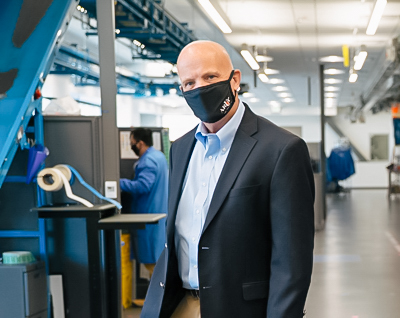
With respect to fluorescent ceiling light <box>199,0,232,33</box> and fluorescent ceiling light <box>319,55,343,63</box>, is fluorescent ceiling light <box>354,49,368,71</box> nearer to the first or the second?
fluorescent ceiling light <box>319,55,343,63</box>

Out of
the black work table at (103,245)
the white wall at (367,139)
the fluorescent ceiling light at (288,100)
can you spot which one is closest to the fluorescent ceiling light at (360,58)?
the black work table at (103,245)

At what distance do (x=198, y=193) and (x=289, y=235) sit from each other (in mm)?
301

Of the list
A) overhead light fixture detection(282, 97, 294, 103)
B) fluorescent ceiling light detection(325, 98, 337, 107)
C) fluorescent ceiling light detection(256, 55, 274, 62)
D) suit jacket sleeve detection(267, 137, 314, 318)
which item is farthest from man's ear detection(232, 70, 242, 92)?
overhead light fixture detection(282, 97, 294, 103)

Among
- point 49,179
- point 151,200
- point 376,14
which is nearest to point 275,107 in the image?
point 376,14

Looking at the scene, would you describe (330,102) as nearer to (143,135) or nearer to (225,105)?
(143,135)

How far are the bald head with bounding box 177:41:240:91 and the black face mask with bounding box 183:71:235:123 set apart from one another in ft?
0.05

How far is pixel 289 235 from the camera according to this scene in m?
1.55

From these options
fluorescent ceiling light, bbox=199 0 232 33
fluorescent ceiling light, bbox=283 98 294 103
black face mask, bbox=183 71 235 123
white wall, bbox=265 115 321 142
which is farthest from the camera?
white wall, bbox=265 115 321 142

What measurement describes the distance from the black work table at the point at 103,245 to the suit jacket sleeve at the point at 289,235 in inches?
90.5

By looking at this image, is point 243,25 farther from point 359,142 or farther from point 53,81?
point 359,142

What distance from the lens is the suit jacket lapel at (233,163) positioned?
1.59 metres

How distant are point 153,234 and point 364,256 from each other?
12.4 feet

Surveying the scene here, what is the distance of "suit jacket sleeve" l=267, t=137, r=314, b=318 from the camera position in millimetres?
1538

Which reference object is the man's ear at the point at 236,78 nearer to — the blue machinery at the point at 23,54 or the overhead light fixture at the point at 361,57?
the blue machinery at the point at 23,54
